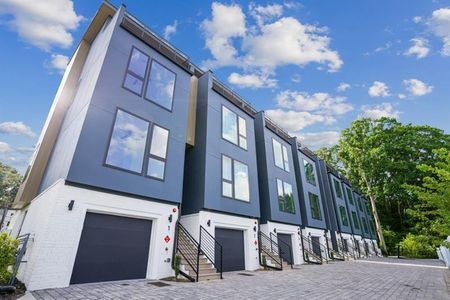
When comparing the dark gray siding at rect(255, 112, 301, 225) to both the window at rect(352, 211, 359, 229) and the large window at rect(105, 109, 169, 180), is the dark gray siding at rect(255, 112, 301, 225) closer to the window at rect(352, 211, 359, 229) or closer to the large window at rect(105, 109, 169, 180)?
the large window at rect(105, 109, 169, 180)

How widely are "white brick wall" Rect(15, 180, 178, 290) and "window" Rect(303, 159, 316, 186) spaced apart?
1551cm

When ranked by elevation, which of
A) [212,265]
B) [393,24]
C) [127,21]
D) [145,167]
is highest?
[393,24]

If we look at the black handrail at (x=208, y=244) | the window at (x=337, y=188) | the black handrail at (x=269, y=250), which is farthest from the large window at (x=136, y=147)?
the window at (x=337, y=188)

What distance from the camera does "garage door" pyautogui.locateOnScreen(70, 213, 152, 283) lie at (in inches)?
241

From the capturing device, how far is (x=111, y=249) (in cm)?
670

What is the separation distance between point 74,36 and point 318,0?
1243 centimetres

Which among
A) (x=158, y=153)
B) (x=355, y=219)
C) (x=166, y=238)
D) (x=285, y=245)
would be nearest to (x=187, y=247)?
(x=166, y=238)

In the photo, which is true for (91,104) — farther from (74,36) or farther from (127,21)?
(74,36)

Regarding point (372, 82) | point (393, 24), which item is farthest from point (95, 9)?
point (372, 82)

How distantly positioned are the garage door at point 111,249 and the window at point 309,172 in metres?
15.7

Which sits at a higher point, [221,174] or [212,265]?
[221,174]

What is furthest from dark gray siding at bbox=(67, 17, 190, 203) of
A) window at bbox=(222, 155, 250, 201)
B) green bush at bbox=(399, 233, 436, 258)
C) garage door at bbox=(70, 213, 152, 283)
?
green bush at bbox=(399, 233, 436, 258)

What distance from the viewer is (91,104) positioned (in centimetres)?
717

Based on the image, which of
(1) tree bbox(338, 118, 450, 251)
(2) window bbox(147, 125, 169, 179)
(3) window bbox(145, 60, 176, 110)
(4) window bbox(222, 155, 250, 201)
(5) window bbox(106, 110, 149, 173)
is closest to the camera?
(5) window bbox(106, 110, 149, 173)
